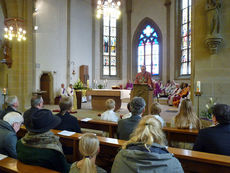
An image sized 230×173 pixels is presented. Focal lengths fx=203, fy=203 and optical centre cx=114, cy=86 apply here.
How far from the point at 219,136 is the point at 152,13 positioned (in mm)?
15495

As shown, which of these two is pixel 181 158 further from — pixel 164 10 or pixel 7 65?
pixel 164 10

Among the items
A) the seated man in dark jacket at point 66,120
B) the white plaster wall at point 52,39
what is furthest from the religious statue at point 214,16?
the white plaster wall at point 52,39

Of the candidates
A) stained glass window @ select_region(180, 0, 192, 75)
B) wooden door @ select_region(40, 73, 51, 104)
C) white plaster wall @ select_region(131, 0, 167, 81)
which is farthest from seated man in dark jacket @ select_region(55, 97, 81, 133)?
white plaster wall @ select_region(131, 0, 167, 81)

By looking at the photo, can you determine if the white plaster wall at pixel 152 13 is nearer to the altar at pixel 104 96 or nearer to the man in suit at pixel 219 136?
the altar at pixel 104 96

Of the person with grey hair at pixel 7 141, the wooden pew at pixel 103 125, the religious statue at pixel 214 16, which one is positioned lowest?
the wooden pew at pixel 103 125

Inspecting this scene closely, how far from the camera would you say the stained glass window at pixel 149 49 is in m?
16.4

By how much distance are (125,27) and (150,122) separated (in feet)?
54.5

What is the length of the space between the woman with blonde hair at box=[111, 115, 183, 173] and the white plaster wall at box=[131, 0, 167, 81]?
1451cm

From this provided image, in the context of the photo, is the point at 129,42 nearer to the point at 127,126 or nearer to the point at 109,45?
the point at 109,45

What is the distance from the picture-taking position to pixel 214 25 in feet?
19.2

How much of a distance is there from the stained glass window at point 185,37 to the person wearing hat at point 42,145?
43.0ft

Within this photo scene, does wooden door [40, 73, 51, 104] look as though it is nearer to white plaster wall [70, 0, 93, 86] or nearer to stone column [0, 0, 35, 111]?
white plaster wall [70, 0, 93, 86]

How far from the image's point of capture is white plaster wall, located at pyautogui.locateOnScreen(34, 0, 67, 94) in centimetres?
1191

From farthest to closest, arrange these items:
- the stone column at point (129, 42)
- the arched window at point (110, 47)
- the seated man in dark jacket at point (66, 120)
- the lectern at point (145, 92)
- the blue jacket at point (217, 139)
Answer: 1. the stone column at point (129, 42)
2. the arched window at point (110, 47)
3. the lectern at point (145, 92)
4. the seated man in dark jacket at point (66, 120)
5. the blue jacket at point (217, 139)
